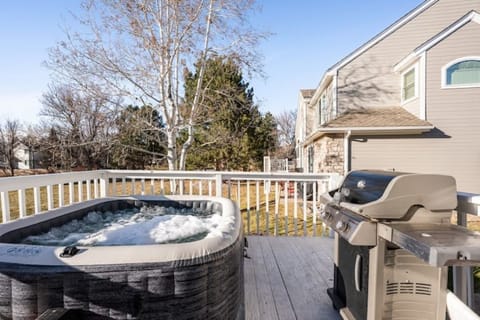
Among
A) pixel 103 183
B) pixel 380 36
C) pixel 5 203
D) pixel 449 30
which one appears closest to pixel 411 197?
pixel 5 203

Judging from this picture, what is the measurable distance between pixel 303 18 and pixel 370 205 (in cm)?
822

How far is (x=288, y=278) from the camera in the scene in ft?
8.04

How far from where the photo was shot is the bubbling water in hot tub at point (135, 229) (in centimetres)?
211

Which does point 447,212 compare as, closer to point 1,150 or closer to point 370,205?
point 370,205

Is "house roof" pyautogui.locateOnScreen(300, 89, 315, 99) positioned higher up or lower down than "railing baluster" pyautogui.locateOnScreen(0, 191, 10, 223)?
higher up

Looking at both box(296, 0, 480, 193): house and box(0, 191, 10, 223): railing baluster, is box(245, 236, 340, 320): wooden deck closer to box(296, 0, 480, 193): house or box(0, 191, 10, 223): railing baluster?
box(0, 191, 10, 223): railing baluster

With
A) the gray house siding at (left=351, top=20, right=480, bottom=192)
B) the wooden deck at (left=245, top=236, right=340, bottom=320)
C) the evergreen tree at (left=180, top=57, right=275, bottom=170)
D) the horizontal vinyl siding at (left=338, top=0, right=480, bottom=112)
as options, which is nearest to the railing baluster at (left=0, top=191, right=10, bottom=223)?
the wooden deck at (left=245, top=236, right=340, bottom=320)

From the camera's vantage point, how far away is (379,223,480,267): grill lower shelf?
36.6 inches

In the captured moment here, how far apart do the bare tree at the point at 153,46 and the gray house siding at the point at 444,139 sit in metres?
4.38

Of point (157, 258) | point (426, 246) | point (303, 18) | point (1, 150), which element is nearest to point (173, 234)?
point (157, 258)

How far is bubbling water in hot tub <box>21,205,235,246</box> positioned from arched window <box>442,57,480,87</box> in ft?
25.0

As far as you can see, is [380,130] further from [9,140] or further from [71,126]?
[9,140]

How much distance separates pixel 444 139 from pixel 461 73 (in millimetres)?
1794

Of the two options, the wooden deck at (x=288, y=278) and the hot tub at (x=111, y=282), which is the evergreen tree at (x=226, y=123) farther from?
the hot tub at (x=111, y=282)
